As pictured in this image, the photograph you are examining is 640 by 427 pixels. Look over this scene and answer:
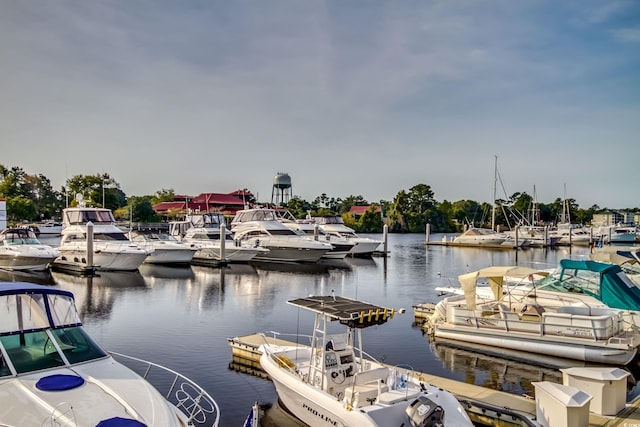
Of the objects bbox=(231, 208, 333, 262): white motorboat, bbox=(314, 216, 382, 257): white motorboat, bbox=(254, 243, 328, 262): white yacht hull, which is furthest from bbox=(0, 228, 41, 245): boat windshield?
bbox=(314, 216, 382, 257): white motorboat

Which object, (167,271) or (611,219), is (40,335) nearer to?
(167,271)

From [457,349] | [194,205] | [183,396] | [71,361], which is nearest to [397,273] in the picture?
[457,349]

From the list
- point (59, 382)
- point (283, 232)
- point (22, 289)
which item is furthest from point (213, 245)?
point (59, 382)

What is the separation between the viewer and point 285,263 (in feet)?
158

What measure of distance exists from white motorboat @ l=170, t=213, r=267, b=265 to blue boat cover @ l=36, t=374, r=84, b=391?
118 feet

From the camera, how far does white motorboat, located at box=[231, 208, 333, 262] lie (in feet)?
155

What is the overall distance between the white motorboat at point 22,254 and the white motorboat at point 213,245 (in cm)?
1209

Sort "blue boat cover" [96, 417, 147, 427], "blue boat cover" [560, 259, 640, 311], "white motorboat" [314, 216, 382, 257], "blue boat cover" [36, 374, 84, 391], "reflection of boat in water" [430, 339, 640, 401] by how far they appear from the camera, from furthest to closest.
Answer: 1. "white motorboat" [314, 216, 382, 257]
2. "blue boat cover" [560, 259, 640, 311]
3. "reflection of boat in water" [430, 339, 640, 401]
4. "blue boat cover" [36, 374, 84, 391]
5. "blue boat cover" [96, 417, 147, 427]

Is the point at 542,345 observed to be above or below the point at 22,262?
below

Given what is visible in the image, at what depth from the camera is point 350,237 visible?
58250 millimetres

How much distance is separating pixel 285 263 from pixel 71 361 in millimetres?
40192

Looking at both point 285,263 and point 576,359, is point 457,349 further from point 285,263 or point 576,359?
point 285,263

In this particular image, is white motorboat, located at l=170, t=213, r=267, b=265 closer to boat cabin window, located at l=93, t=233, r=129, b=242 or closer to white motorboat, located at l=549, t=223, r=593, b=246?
boat cabin window, located at l=93, t=233, r=129, b=242

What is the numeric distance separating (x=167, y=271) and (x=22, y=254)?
1051cm
